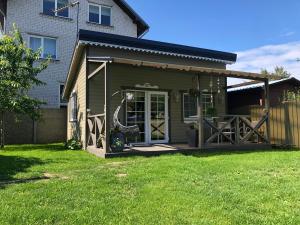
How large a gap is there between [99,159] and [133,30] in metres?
15.1

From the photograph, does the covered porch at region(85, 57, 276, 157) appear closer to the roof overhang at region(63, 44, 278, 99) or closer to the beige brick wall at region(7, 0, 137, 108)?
the roof overhang at region(63, 44, 278, 99)

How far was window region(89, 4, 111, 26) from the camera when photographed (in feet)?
67.5

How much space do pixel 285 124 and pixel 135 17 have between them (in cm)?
1356

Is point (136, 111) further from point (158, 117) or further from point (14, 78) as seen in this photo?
point (14, 78)

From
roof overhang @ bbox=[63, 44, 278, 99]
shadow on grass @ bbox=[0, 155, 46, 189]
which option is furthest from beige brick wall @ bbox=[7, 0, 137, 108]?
shadow on grass @ bbox=[0, 155, 46, 189]

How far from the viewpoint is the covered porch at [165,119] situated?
952cm

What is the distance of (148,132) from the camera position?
12.0 meters

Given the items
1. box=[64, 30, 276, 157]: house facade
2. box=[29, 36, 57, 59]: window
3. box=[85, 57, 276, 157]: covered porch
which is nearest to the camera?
box=[85, 57, 276, 157]: covered porch

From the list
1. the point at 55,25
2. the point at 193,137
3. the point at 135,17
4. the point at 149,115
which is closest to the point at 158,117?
the point at 149,115

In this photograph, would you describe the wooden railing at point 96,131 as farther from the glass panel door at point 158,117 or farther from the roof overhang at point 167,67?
the glass panel door at point 158,117

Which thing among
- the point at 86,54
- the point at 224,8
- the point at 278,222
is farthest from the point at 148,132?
the point at 278,222

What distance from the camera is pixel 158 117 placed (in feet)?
40.4

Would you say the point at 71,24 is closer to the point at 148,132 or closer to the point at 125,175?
the point at 148,132

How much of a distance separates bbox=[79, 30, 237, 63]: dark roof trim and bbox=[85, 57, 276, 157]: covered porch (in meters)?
0.82
